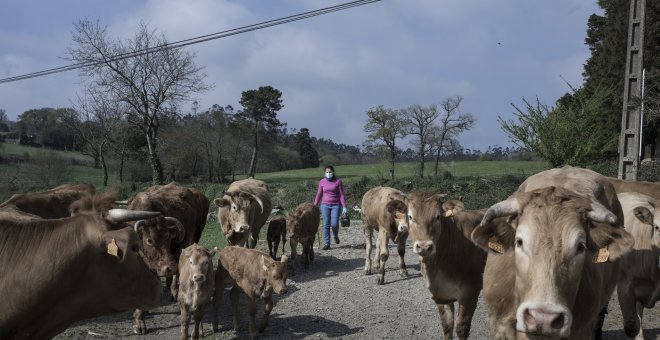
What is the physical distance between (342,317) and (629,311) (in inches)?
162

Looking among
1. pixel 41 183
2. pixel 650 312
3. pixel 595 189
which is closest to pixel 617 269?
pixel 595 189

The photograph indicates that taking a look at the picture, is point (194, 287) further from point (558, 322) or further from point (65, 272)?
point (558, 322)

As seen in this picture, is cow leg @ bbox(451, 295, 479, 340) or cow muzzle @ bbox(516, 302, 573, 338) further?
cow leg @ bbox(451, 295, 479, 340)

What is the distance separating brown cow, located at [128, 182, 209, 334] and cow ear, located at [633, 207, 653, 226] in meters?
6.07

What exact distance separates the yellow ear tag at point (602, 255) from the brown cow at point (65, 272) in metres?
3.83

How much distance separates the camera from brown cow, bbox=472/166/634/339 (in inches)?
145

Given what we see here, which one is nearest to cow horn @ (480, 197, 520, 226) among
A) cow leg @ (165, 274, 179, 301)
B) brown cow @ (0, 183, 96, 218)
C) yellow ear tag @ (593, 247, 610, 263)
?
yellow ear tag @ (593, 247, 610, 263)

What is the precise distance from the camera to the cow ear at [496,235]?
4523mm

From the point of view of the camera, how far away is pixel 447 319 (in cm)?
714

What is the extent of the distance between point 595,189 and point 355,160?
82757 millimetres

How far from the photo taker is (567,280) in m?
3.82

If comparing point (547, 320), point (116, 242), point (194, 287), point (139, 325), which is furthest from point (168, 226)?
point (547, 320)

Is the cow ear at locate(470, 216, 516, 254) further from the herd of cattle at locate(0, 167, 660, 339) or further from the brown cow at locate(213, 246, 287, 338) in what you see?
the brown cow at locate(213, 246, 287, 338)

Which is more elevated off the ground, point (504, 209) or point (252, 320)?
point (504, 209)
